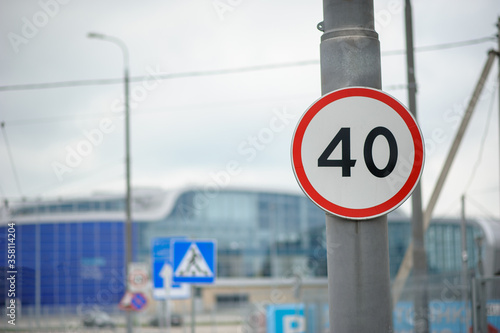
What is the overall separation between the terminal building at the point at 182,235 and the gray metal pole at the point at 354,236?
2238 inches

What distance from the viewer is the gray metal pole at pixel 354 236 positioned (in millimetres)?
2836

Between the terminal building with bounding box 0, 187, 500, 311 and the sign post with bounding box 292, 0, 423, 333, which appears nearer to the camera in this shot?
the sign post with bounding box 292, 0, 423, 333

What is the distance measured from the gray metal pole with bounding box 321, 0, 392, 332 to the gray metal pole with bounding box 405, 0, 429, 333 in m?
9.64

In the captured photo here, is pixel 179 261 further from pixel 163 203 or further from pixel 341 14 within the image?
pixel 163 203

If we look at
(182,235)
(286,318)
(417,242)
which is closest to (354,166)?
(417,242)

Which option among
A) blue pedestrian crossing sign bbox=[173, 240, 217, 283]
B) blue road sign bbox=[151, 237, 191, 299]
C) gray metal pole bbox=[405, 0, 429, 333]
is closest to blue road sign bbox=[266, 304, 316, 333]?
blue road sign bbox=[151, 237, 191, 299]

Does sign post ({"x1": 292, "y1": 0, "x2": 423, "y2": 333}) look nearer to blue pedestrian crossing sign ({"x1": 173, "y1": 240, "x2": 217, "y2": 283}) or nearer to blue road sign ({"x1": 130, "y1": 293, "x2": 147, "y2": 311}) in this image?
blue pedestrian crossing sign ({"x1": 173, "y1": 240, "x2": 217, "y2": 283})

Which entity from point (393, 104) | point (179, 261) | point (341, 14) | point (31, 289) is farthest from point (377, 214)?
point (31, 289)

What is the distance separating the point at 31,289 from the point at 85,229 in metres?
8.01

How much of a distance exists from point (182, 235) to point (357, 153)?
66303 mm

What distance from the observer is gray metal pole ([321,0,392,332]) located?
284 centimetres

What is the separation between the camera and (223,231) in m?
68.1

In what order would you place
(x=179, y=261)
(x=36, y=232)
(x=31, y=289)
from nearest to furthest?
(x=179, y=261) → (x=31, y=289) → (x=36, y=232)

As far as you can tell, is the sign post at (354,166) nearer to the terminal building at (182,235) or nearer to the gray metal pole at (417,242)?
the gray metal pole at (417,242)
